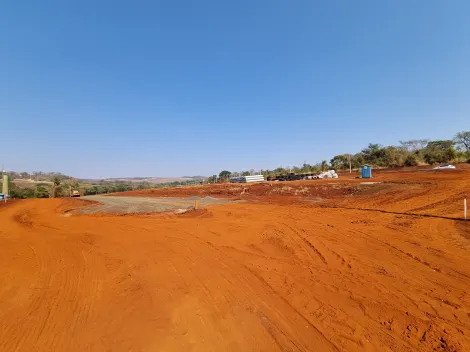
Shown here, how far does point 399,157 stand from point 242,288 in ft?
158

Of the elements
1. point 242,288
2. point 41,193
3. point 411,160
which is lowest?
→ point 242,288

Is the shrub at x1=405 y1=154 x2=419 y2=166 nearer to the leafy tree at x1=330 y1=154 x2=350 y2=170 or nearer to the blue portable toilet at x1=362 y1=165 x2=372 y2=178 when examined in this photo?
the leafy tree at x1=330 y1=154 x2=350 y2=170

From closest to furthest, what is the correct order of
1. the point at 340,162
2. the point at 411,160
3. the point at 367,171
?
the point at 367,171, the point at 411,160, the point at 340,162

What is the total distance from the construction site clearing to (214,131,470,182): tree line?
38.7m

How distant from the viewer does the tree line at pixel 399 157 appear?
3944cm

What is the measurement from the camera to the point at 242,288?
15.4 feet

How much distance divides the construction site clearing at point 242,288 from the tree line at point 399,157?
38738 millimetres

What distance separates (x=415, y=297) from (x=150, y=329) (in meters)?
4.38

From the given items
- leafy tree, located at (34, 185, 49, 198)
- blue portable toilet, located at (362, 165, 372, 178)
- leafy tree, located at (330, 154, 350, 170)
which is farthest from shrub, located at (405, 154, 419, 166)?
leafy tree, located at (34, 185, 49, 198)

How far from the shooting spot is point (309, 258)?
247 inches

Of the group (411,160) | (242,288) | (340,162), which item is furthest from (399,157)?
(242,288)

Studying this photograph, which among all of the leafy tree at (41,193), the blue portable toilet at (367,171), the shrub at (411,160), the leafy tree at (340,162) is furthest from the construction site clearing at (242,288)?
the leafy tree at (340,162)

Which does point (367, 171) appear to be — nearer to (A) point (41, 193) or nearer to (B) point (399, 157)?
(B) point (399, 157)

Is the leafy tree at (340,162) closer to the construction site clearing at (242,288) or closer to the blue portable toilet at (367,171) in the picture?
the blue portable toilet at (367,171)
